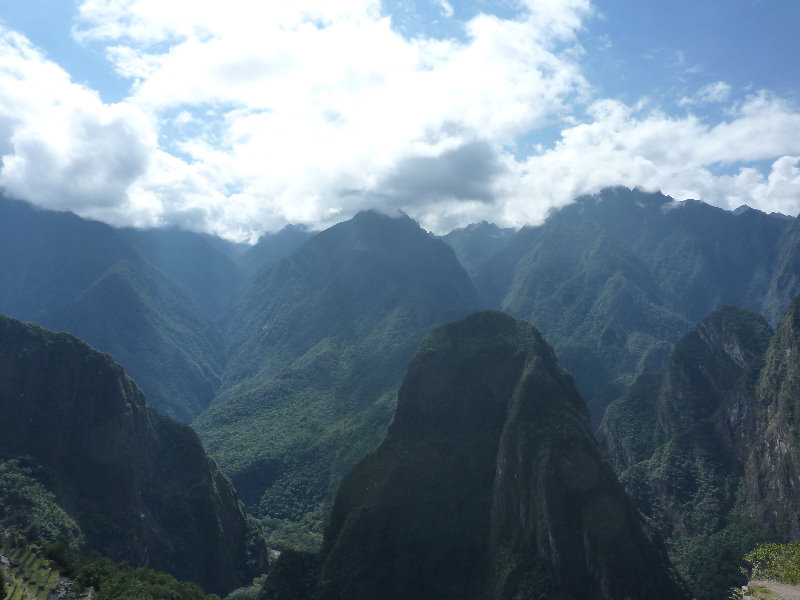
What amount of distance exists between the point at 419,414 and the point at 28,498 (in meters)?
47.9

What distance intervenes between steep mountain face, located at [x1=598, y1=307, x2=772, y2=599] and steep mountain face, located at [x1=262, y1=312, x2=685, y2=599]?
31.9m

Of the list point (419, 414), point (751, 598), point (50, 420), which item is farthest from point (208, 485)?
point (751, 598)

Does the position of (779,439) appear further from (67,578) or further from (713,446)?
(67,578)

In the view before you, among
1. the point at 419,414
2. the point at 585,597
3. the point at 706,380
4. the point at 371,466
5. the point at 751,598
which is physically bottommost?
the point at 585,597

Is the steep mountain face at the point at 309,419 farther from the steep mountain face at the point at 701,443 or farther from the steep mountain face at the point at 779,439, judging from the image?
the steep mountain face at the point at 779,439

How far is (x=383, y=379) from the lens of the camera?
16025 centimetres

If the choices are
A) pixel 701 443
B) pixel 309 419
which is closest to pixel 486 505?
pixel 701 443

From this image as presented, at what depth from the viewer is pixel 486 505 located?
2717 inches

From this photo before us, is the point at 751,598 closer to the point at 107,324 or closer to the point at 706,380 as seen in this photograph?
the point at 706,380

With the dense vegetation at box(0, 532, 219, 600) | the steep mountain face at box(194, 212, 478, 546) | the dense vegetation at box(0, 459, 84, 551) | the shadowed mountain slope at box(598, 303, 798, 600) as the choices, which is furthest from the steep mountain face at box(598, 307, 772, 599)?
the dense vegetation at box(0, 459, 84, 551)

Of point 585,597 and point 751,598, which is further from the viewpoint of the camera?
point 585,597

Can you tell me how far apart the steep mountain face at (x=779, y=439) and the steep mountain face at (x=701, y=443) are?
194 centimetres

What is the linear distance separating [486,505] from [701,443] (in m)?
62.3

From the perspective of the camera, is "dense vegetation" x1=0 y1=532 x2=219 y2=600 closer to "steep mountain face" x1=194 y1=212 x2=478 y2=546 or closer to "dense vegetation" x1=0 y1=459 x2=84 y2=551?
"dense vegetation" x1=0 y1=459 x2=84 y2=551
